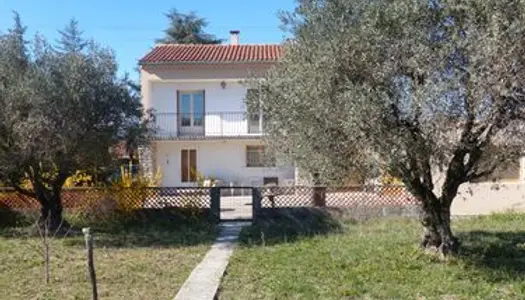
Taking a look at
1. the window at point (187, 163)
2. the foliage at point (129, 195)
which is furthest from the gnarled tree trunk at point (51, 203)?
the window at point (187, 163)

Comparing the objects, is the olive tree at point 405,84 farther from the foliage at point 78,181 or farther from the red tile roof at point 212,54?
the red tile roof at point 212,54

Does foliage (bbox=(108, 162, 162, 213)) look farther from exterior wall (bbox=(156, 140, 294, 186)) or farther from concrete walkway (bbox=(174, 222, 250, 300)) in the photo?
exterior wall (bbox=(156, 140, 294, 186))

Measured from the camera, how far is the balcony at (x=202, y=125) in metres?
30.2

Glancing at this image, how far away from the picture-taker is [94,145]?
546 inches

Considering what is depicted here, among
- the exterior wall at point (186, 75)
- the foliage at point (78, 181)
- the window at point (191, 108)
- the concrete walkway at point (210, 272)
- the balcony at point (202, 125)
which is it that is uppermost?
the exterior wall at point (186, 75)

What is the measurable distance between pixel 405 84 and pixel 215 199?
880cm

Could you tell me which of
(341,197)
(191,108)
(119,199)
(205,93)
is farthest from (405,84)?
(191,108)

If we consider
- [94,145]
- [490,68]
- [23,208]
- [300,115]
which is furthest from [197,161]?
[490,68]

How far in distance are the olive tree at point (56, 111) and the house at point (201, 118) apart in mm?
14951

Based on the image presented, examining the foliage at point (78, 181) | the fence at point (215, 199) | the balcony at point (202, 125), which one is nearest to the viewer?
the fence at point (215, 199)

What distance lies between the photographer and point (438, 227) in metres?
10.2

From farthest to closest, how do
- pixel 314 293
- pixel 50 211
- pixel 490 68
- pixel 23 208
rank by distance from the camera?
pixel 23 208
pixel 50 211
pixel 314 293
pixel 490 68

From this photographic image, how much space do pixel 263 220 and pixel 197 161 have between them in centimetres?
1525

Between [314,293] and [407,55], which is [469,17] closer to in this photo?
[407,55]
